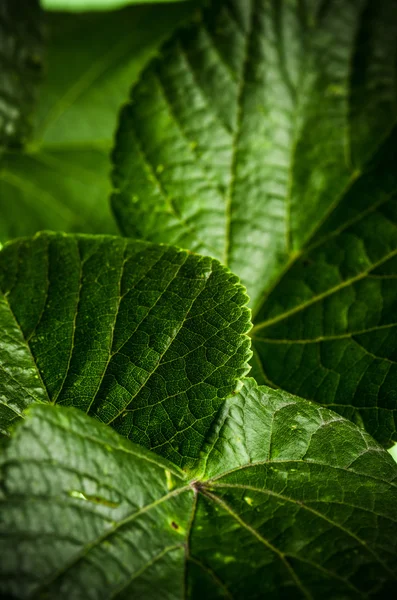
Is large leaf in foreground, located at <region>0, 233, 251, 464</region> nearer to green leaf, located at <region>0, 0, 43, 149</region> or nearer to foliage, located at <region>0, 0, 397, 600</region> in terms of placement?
foliage, located at <region>0, 0, 397, 600</region>

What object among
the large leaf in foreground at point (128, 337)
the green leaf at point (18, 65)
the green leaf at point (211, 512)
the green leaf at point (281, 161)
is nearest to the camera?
the green leaf at point (211, 512)

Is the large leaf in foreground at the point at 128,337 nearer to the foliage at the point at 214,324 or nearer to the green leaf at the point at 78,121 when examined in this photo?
the foliage at the point at 214,324

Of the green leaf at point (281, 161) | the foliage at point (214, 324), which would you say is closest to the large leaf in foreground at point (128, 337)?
the foliage at point (214, 324)

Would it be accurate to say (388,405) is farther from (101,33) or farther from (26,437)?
(101,33)

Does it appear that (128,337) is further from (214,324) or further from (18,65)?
(18,65)

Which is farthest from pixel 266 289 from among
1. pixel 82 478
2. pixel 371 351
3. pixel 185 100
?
pixel 82 478

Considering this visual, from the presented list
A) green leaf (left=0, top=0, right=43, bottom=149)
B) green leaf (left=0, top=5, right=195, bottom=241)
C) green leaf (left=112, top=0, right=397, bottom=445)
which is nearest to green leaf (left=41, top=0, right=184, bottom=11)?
green leaf (left=0, top=5, right=195, bottom=241)

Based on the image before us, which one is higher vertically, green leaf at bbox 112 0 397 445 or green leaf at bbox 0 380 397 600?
green leaf at bbox 112 0 397 445
